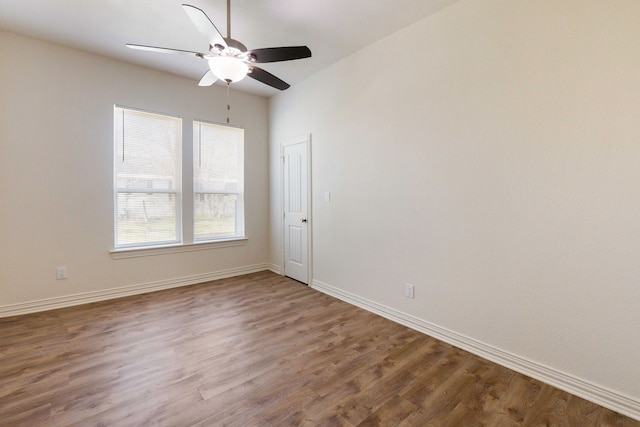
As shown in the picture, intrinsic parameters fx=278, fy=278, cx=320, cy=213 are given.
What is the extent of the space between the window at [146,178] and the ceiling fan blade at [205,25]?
7.54 ft

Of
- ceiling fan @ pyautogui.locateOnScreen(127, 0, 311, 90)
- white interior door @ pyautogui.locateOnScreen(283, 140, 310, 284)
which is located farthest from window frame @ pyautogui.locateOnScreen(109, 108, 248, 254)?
ceiling fan @ pyautogui.locateOnScreen(127, 0, 311, 90)

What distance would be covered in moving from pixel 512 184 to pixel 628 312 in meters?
1.01

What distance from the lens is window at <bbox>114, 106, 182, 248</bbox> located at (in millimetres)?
3520

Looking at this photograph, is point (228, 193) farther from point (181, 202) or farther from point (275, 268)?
point (275, 268)

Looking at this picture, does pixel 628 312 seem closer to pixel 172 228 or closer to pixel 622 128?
pixel 622 128

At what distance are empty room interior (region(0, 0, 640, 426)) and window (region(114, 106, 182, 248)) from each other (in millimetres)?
25

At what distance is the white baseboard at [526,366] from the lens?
170 centimetres

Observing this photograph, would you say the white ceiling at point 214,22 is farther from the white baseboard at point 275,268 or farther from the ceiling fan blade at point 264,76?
the white baseboard at point 275,268

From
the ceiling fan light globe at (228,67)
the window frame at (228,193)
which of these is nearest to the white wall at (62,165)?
the window frame at (228,193)

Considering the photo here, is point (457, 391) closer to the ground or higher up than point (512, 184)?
closer to the ground

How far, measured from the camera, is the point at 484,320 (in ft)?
7.47

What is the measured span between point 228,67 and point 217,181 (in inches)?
101

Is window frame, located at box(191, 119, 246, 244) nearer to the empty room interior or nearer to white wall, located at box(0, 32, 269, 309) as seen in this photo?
the empty room interior

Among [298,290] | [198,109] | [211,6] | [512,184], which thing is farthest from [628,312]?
[198,109]
